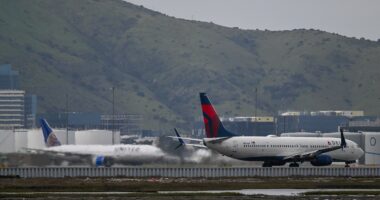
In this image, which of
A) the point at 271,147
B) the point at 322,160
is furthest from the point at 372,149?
the point at 271,147

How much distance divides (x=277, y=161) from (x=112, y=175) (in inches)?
1173

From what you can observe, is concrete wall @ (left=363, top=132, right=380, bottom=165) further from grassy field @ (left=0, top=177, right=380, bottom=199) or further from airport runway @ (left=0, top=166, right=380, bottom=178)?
grassy field @ (left=0, top=177, right=380, bottom=199)

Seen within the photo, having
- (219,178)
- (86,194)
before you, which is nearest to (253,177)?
(219,178)

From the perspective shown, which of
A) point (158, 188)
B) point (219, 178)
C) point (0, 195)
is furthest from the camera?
point (219, 178)

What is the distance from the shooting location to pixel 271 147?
14300 cm

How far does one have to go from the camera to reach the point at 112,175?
123 metres

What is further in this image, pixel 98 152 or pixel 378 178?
pixel 98 152

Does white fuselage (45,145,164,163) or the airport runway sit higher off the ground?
white fuselage (45,145,164,163)

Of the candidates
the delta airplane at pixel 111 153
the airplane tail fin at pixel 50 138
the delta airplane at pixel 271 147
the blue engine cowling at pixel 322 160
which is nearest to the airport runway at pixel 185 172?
the delta airplane at pixel 271 147

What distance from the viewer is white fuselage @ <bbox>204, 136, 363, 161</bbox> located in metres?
140

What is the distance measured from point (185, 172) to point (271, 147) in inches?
922

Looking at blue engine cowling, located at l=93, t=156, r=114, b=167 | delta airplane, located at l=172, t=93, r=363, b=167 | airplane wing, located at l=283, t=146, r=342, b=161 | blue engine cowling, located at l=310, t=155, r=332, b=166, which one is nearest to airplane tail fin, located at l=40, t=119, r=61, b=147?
blue engine cowling, located at l=93, t=156, r=114, b=167

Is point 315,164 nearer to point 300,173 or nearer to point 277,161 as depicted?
point 277,161

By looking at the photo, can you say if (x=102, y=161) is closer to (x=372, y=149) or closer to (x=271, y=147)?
(x=271, y=147)
